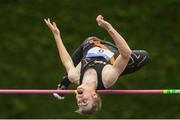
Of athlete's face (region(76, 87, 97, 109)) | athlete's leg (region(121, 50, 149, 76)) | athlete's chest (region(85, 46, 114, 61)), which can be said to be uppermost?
athlete's chest (region(85, 46, 114, 61))

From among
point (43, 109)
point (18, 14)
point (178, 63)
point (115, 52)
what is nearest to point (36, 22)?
point (18, 14)

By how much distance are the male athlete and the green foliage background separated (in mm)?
1806

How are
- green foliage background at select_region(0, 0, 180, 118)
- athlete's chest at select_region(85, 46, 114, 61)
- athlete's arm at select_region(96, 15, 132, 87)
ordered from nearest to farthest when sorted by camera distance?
athlete's arm at select_region(96, 15, 132, 87), athlete's chest at select_region(85, 46, 114, 61), green foliage background at select_region(0, 0, 180, 118)

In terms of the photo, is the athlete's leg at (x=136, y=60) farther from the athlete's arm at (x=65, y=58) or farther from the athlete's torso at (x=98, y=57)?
the athlete's arm at (x=65, y=58)

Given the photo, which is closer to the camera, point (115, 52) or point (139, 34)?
point (115, 52)

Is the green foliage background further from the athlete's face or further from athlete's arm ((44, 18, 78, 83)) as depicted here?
the athlete's face

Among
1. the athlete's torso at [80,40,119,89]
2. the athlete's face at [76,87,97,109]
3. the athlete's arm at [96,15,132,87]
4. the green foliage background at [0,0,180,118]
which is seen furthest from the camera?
the green foliage background at [0,0,180,118]

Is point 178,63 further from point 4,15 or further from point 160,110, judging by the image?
point 4,15

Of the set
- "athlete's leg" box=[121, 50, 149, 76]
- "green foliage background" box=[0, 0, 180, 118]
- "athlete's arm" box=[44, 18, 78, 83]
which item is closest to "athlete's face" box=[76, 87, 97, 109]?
"athlete's arm" box=[44, 18, 78, 83]

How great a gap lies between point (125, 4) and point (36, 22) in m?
0.83

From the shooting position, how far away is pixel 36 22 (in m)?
7.67

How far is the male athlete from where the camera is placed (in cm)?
528

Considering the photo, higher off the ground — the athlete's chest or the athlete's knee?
the athlete's chest

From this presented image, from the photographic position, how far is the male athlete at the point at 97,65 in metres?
5.28
